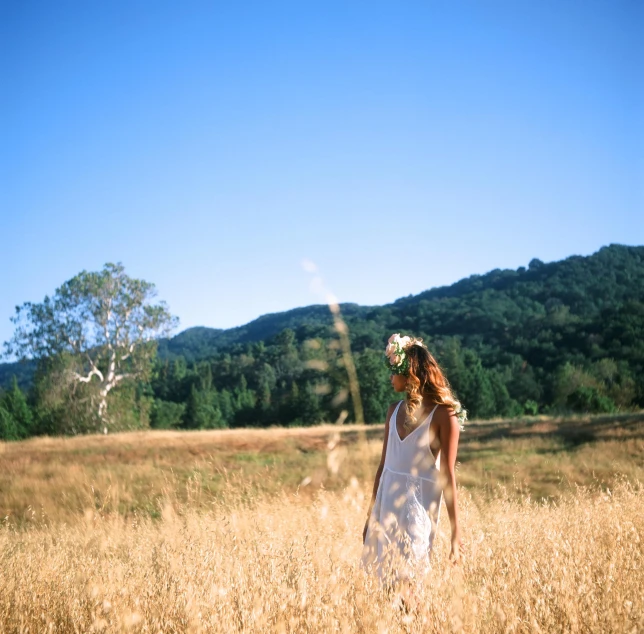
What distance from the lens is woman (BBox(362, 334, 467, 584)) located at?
3613 millimetres

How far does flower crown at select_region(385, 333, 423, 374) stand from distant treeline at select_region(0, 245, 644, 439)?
111ft

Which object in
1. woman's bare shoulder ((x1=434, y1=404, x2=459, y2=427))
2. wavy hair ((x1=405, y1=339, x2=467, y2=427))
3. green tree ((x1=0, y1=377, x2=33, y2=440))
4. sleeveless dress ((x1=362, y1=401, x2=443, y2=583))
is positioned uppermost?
wavy hair ((x1=405, y1=339, x2=467, y2=427))

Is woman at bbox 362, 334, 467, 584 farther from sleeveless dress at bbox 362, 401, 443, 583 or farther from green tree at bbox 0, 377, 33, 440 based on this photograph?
green tree at bbox 0, 377, 33, 440

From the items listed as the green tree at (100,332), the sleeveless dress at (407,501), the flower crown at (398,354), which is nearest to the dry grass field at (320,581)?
the sleeveless dress at (407,501)

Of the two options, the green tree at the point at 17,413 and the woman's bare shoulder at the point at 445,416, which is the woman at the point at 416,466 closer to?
the woman's bare shoulder at the point at 445,416

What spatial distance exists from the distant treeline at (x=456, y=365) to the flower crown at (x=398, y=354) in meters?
33.7

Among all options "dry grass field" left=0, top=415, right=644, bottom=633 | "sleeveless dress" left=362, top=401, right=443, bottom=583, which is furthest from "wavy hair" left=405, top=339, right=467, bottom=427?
"dry grass field" left=0, top=415, right=644, bottom=633

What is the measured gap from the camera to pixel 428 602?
9.34 ft

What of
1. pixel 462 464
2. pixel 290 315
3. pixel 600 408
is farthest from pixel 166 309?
pixel 290 315

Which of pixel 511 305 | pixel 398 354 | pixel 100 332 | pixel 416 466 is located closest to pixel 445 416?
pixel 416 466

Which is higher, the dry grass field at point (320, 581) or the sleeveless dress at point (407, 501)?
the sleeveless dress at point (407, 501)

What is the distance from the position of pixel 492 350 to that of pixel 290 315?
61993 mm

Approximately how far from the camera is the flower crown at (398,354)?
3979 millimetres

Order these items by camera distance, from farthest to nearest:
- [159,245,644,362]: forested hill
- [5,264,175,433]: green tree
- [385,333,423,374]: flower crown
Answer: [159,245,644,362]: forested hill → [5,264,175,433]: green tree → [385,333,423,374]: flower crown
